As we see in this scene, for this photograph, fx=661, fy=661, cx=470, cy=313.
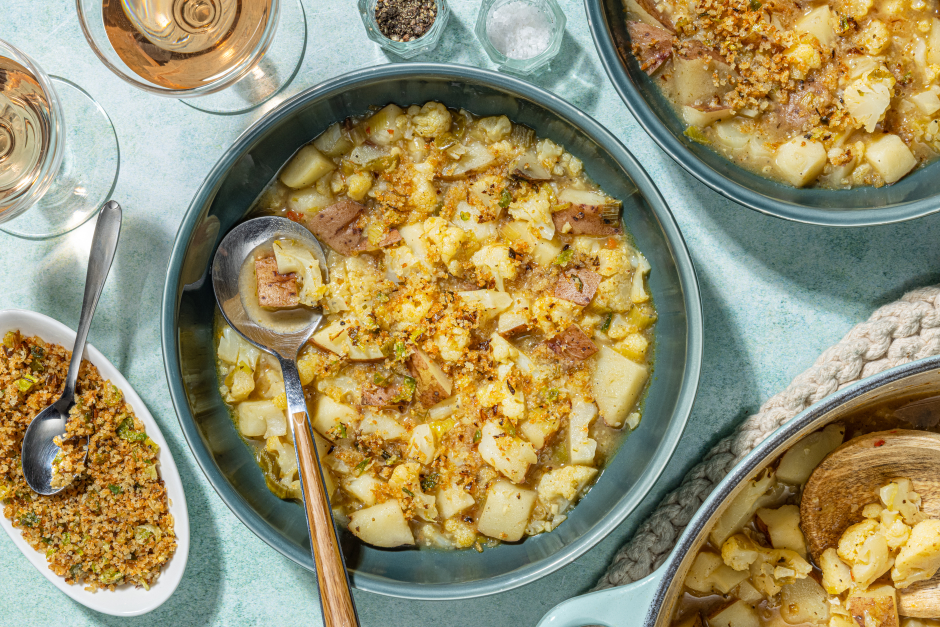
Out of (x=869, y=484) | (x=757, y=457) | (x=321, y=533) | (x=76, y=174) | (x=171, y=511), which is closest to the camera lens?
(x=757, y=457)

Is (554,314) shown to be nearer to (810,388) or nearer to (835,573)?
(810,388)

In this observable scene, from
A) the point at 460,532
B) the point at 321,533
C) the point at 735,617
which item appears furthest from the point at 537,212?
the point at 735,617

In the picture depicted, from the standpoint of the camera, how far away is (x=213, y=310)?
7.75 feet

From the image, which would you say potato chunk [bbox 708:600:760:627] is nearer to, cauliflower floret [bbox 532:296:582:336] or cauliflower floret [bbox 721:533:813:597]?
cauliflower floret [bbox 721:533:813:597]

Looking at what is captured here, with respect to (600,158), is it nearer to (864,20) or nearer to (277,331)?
(864,20)

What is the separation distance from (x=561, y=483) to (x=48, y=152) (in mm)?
2129

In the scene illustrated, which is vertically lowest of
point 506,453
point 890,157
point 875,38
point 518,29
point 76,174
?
point 76,174

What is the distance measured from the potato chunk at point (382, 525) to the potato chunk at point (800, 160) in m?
1.76

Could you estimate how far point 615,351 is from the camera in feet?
7.58

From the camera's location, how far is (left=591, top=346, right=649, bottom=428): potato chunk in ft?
7.45

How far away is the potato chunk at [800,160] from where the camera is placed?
2256 mm

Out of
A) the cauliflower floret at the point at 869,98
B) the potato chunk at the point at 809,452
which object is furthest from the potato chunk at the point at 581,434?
the cauliflower floret at the point at 869,98

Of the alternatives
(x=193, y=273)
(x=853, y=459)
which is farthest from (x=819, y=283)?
(x=193, y=273)

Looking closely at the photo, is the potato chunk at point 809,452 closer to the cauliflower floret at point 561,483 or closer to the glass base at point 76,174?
the cauliflower floret at point 561,483
